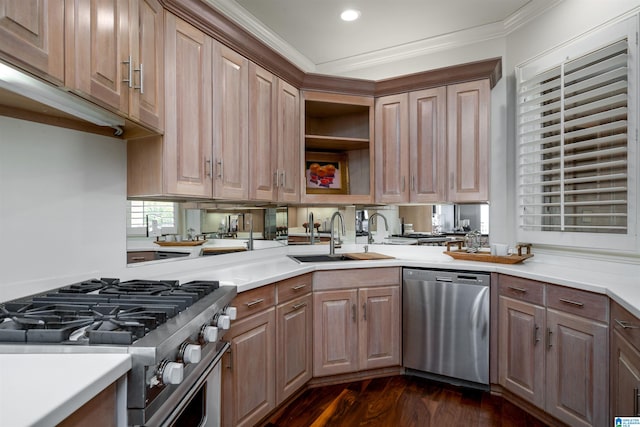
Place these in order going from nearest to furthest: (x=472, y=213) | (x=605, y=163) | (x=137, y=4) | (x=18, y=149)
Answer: (x=18, y=149) → (x=137, y=4) → (x=605, y=163) → (x=472, y=213)

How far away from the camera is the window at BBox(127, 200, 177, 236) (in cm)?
197

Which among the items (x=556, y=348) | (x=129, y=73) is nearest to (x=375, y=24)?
(x=129, y=73)

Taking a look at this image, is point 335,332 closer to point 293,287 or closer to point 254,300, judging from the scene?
point 293,287

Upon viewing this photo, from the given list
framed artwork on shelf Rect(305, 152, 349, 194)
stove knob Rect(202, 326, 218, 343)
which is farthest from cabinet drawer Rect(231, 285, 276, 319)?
framed artwork on shelf Rect(305, 152, 349, 194)

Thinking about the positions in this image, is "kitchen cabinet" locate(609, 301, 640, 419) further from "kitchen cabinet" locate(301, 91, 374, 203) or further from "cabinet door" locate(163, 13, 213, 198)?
"cabinet door" locate(163, 13, 213, 198)

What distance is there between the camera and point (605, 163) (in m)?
2.12

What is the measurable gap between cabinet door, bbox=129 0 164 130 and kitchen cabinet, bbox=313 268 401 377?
4.85ft

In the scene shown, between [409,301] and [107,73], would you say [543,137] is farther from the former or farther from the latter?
[107,73]

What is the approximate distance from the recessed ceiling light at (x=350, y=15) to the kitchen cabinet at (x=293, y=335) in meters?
2.08

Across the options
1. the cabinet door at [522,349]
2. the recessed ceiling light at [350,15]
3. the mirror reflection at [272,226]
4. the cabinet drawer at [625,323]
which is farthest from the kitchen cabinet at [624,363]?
the recessed ceiling light at [350,15]

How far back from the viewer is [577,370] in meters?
1.90

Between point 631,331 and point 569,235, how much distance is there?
104cm

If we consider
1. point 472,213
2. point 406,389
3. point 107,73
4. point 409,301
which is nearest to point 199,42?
point 107,73

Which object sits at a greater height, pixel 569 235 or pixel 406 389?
pixel 569 235
